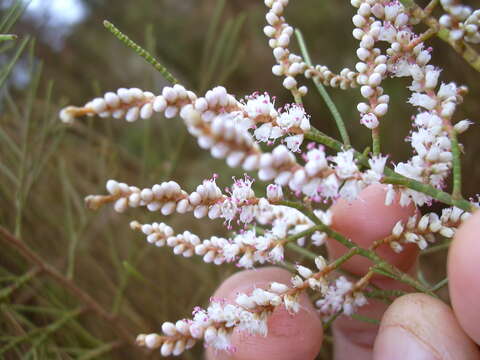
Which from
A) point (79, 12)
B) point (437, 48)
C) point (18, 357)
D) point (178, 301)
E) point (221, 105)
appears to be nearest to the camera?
point (221, 105)

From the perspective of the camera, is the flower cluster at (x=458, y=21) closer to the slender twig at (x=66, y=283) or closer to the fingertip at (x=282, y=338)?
the fingertip at (x=282, y=338)

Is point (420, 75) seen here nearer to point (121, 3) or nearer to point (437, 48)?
point (437, 48)

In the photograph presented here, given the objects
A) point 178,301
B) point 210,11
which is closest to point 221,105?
point 178,301

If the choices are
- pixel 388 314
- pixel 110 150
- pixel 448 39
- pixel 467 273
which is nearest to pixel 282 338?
pixel 388 314

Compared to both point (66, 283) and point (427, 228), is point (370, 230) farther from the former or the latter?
point (66, 283)

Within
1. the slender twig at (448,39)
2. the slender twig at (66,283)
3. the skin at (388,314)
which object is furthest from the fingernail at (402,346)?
the slender twig at (66,283)

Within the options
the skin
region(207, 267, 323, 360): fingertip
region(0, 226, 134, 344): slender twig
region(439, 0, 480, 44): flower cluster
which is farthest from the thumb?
region(0, 226, 134, 344): slender twig
